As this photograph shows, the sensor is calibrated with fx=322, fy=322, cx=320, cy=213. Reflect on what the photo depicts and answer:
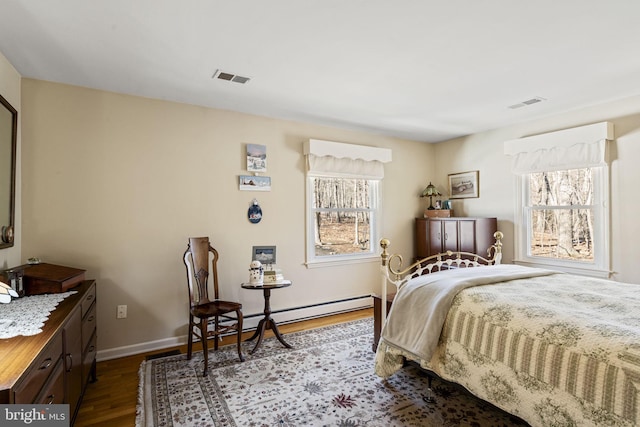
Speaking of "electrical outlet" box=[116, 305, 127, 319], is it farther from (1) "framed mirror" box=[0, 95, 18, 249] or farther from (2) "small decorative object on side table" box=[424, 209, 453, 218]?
(2) "small decorative object on side table" box=[424, 209, 453, 218]

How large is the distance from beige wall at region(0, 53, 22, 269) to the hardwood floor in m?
1.10

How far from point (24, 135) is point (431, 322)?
343 cm

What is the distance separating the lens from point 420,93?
10.1 feet

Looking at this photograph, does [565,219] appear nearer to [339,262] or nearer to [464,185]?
[464,185]

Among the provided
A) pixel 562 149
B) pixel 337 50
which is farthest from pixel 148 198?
pixel 562 149

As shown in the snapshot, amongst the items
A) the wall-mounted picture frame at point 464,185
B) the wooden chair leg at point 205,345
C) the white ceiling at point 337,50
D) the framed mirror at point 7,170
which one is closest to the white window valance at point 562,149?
the white ceiling at point 337,50

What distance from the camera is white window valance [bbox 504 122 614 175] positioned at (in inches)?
130

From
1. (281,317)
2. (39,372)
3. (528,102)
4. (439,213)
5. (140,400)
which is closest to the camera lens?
(39,372)

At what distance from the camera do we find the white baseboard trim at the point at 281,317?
9.70 ft

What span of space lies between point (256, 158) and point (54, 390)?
8.69 feet

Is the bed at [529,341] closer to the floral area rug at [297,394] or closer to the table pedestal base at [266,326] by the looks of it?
the floral area rug at [297,394]

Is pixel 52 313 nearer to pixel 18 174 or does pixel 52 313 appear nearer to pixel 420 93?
pixel 18 174

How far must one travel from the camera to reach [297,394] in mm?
2301

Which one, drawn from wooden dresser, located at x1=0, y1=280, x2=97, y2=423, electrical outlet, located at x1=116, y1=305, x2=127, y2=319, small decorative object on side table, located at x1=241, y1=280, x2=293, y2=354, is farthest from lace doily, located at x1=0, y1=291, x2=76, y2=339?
small decorative object on side table, located at x1=241, y1=280, x2=293, y2=354
